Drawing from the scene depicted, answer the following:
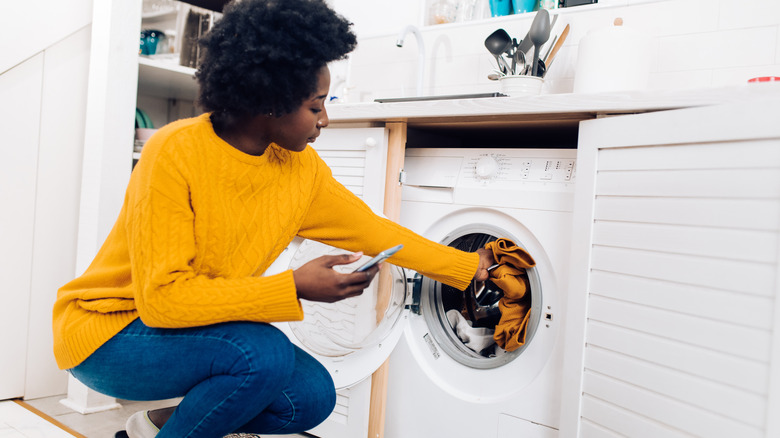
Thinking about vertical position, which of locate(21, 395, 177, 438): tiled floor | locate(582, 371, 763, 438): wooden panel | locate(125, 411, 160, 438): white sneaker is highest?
locate(582, 371, 763, 438): wooden panel

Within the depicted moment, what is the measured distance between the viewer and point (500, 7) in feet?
6.57

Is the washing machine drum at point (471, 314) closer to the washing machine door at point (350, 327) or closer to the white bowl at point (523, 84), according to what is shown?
the washing machine door at point (350, 327)

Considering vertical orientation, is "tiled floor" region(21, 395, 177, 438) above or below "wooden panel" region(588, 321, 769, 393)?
below

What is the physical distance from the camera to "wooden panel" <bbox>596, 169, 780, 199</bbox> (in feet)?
2.86

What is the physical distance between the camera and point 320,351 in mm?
1438

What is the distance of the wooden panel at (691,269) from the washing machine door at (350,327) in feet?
1.69

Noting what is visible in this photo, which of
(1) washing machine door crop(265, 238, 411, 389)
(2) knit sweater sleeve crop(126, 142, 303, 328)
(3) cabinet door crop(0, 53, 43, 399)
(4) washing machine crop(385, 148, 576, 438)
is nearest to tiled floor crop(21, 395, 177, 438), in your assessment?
(3) cabinet door crop(0, 53, 43, 399)

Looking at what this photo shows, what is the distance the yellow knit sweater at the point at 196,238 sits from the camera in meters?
0.94

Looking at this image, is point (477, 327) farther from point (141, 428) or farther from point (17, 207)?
point (17, 207)

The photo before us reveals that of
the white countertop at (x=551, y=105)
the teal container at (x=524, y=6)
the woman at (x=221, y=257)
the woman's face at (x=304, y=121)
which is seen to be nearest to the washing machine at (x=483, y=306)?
the white countertop at (x=551, y=105)

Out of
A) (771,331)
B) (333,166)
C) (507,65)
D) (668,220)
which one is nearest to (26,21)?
(333,166)

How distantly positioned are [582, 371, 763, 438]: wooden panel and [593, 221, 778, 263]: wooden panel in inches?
10.2

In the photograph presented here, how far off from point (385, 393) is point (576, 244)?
24.9 inches

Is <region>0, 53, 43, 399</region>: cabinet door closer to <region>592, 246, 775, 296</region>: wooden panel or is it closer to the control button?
the control button
